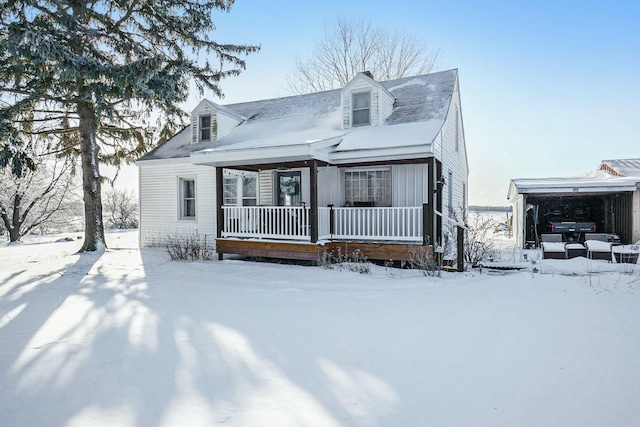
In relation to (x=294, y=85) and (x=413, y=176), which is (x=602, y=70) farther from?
(x=294, y=85)

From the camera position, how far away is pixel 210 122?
43.7ft

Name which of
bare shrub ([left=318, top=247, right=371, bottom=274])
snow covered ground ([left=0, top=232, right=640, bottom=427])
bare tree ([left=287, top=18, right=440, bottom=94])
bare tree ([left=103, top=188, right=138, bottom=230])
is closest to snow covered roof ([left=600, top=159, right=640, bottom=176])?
bare tree ([left=287, top=18, right=440, bottom=94])

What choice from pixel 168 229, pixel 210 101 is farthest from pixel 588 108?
pixel 168 229

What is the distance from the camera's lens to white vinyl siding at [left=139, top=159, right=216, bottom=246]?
1291 cm

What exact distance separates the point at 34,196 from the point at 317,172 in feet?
63.7

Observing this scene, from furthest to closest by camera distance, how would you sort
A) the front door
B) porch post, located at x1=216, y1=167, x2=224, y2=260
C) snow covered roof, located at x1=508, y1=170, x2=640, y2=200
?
snow covered roof, located at x1=508, y1=170, x2=640, y2=200, the front door, porch post, located at x1=216, y1=167, x2=224, y2=260

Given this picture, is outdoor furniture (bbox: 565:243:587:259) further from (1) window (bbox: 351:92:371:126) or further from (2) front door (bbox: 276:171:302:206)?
(2) front door (bbox: 276:171:302:206)

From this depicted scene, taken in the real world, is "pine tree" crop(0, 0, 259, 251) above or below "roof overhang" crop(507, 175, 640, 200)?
above

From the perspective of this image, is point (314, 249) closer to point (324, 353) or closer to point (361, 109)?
point (361, 109)

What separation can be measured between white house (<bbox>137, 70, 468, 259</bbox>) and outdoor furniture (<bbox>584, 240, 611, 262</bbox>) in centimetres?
335

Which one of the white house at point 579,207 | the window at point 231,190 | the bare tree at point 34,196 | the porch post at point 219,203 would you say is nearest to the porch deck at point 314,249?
the porch post at point 219,203

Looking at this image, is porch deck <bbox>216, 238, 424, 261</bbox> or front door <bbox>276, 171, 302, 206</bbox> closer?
porch deck <bbox>216, 238, 424, 261</bbox>

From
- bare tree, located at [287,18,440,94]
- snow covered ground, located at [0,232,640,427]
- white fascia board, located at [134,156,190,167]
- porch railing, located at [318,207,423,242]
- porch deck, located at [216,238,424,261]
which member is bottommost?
snow covered ground, located at [0,232,640,427]

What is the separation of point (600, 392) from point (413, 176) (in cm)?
792
